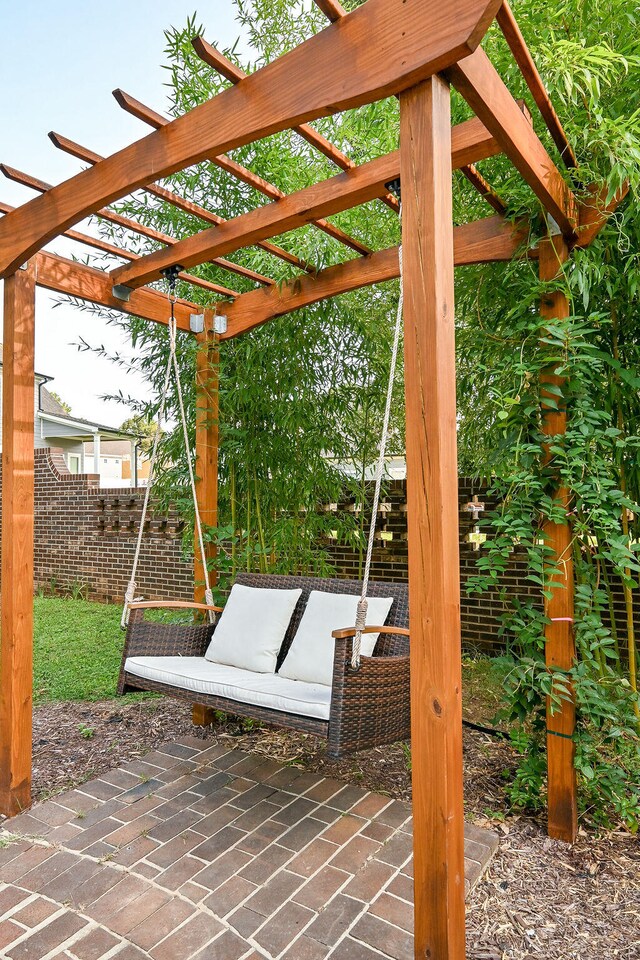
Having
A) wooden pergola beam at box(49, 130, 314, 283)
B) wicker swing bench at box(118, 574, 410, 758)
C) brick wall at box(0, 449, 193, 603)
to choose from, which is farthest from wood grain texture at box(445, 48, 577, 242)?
brick wall at box(0, 449, 193, 603)

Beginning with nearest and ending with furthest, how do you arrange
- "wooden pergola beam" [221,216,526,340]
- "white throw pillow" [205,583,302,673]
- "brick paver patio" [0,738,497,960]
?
"brick paver patio" [0,738,497,960] → "wooden pergola beam" [221,216,526,340] → "white throw pillow" [205,583,302,673]

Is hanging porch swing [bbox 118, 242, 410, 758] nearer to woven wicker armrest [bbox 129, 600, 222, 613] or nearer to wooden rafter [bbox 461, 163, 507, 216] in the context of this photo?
woven wicker armrest [bbox 129, 600, 222, 613]

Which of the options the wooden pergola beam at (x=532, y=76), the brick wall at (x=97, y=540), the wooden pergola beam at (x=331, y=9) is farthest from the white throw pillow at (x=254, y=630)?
the brick wall at (x=97, y=540)

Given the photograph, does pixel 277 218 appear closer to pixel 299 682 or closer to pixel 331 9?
pixel 331 9

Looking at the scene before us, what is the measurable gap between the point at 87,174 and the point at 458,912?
94.3 inches

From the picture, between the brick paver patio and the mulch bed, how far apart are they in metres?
0.12

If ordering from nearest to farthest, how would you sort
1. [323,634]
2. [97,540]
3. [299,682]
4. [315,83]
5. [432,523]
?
[432,523]
[315,83]
[299,682]
[323,634]
[97,540]

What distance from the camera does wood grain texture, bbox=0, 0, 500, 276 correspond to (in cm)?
133

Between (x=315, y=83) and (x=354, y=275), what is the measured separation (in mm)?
1231

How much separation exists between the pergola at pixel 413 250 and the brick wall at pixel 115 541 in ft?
8.03

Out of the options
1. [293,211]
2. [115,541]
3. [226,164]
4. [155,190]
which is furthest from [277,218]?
[115,541]

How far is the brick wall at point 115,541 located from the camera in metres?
4.94

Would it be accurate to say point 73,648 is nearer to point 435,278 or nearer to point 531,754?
point 531,754

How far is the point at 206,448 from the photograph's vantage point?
11.1ft
